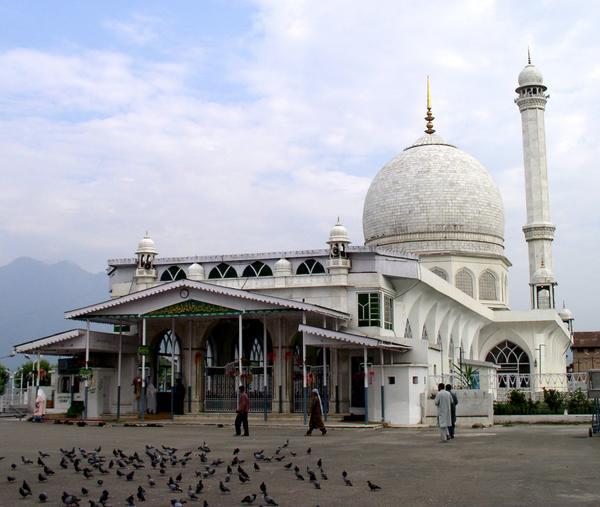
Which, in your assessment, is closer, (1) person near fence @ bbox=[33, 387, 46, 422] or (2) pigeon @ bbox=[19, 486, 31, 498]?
(2) pigeon @ bbox=[19, 486, 31, 498]

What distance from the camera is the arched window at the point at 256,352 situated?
36250 millimetres

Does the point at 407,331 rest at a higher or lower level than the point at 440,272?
lower

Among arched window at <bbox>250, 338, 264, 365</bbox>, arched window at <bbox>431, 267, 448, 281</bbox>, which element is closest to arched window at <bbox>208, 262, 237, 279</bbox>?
arched window at <bbox>250, 338, 264, 365</bbox>

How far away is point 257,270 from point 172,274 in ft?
12.9

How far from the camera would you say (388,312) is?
108 feet

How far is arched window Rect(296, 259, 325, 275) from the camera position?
109 feet

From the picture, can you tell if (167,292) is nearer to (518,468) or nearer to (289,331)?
(289,331)

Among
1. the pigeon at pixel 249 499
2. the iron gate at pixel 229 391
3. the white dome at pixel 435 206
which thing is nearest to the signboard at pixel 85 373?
the iron gate at pixel 229 391

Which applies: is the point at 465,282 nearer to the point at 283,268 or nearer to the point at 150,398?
the point at 283,268

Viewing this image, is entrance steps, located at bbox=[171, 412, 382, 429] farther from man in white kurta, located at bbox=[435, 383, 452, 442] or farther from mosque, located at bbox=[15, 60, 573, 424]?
man in white kurta, located at bbox=[435, 383, 452, 442]

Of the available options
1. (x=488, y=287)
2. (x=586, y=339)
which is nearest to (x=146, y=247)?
(x=488, y=287)

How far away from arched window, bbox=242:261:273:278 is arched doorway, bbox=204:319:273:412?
193cm

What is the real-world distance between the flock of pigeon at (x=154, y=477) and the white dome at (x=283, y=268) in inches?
673

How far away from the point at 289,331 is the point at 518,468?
1836cm
